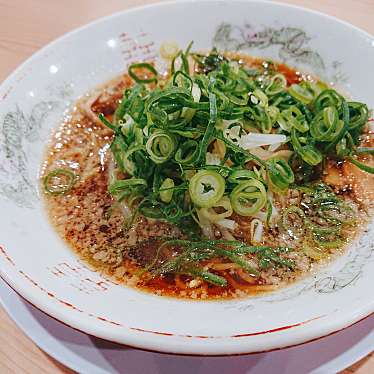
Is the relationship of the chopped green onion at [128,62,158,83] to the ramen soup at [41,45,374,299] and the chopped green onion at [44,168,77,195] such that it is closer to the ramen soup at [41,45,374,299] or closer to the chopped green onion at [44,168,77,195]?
the ramen soup at [41,45,374,299]

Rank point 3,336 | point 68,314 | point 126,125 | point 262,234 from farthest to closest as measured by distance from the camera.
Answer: point 126,125
point 262,234
point 3,336
point 68,314

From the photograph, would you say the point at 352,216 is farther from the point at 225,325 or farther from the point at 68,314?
the point at 68,314

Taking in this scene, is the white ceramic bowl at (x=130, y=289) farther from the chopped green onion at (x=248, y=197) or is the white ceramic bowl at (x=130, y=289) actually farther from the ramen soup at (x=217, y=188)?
the chopped green onion at (x=248, y=197)

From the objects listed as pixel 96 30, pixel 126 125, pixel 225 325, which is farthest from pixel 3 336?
pixel 96 30

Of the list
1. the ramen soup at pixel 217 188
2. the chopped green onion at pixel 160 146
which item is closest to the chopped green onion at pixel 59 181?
the ramen soup at pixel 217 188

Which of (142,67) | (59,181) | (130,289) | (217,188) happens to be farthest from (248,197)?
(142,67)

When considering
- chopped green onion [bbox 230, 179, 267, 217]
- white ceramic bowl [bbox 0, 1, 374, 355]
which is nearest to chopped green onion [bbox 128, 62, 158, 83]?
white ceramic bowl [bbox 0, 1, 374, 355]

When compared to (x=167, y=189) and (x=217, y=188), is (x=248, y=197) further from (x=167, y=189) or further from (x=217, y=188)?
(x=167, y=189)
